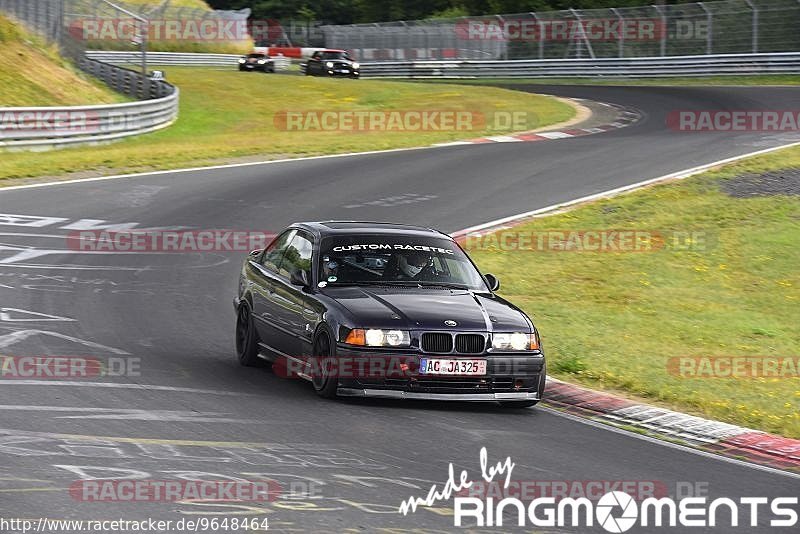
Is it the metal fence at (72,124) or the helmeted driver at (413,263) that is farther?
the metal fence at (72,124)

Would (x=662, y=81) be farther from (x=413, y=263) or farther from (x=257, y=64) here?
(x=413, y=263)

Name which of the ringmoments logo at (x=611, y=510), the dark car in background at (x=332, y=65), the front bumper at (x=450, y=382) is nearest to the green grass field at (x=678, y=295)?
the front bumper at (x=450, y=382)

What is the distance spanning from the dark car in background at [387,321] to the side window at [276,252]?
2 cm

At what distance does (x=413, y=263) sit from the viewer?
11.1m

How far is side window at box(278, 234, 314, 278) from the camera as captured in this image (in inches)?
438

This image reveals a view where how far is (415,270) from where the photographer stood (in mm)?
11070

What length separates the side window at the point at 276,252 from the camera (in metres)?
11.8

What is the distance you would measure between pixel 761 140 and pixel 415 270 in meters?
21.0

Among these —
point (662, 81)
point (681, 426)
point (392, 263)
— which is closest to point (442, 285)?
point (392, 263)

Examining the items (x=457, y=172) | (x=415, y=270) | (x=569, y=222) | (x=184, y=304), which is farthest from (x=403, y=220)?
(x=415, y=270)

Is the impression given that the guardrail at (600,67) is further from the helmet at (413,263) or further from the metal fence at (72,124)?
the helmet at (413,263)

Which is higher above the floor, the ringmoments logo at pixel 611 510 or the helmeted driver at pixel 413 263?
the helmeted driver at pixel 413 263

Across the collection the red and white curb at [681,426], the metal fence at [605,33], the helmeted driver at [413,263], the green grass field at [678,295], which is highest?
the metal fence at [605,33]

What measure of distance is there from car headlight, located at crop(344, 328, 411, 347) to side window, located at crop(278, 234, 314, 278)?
132cm
